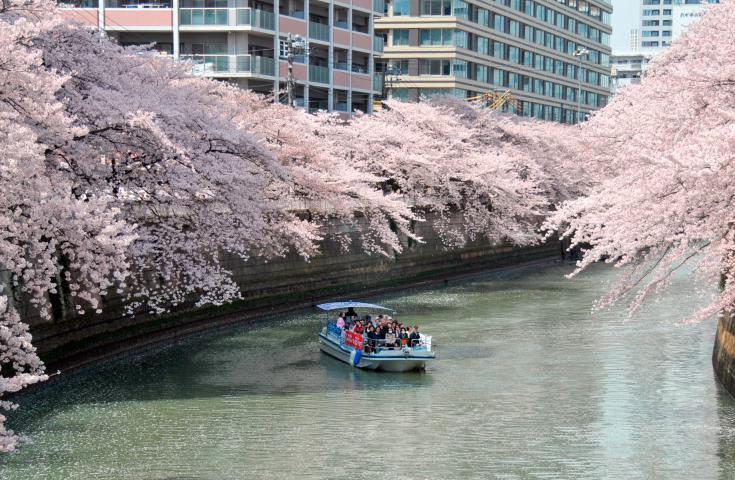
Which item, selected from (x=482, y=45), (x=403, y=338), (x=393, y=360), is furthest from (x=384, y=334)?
(x=482, y=45)

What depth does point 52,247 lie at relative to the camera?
19.7 metres

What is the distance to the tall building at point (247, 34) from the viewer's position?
5706 centimetres

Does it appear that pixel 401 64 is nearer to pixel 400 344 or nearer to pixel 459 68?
pixel 459 68

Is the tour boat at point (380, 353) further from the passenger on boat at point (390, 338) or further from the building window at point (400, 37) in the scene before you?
the building window at point (400, 37)

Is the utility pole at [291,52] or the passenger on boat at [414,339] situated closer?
the passenger on boat at [414,339]

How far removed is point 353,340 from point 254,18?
31.4 m

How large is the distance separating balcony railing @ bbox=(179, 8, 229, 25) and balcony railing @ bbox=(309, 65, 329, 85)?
749cm

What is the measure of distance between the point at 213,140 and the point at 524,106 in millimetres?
74475

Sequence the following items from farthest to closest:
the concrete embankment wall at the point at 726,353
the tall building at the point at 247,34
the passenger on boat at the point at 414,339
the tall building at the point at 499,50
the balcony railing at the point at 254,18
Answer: the tall building at the point at 499,50 < the balcony railing at the point at 254,18 < the tall building at the point at 247,34 < the passenger on boat at the point at 414,339 < the concrete embankment wall at the point at 726,353

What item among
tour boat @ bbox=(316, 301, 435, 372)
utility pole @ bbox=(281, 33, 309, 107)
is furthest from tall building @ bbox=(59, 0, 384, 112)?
tour boat @ bbox=(316, 301, 435, 372)

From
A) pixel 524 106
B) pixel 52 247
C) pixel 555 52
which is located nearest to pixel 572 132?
pixel 524 106

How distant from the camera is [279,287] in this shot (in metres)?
41.2

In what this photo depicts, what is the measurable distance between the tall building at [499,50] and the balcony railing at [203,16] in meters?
20.2

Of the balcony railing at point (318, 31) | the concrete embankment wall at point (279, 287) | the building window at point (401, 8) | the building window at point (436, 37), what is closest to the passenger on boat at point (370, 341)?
the concrete embankment wall at point (279, 287)
